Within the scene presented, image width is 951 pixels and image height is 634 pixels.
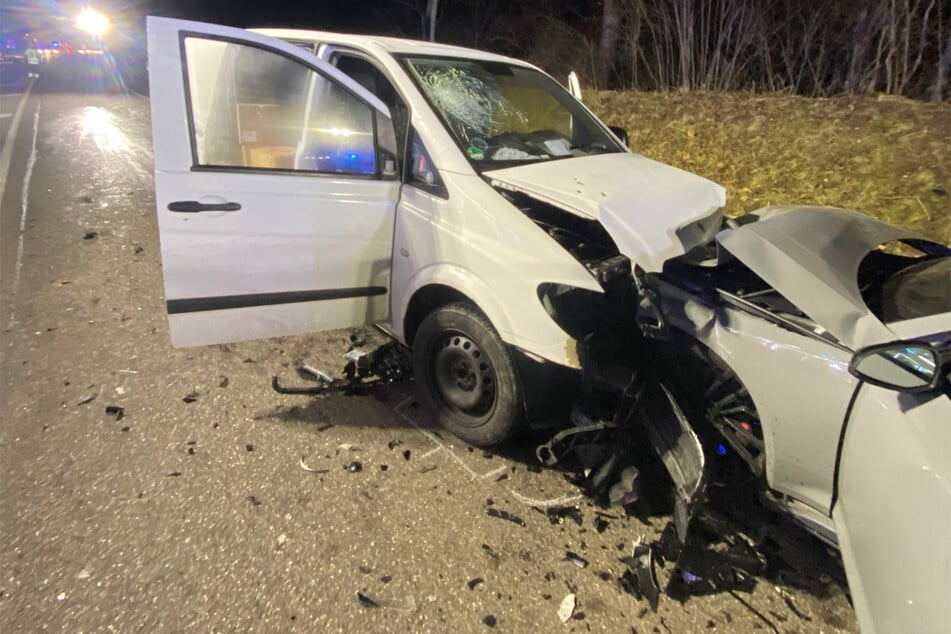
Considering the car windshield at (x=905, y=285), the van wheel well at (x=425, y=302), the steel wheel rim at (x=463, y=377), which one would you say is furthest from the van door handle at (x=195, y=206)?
the car windshield at (x=905, y=285)

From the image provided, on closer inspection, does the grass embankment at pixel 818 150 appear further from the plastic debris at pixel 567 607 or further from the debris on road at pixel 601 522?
the plastic debris at pixel 567 607

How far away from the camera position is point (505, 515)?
9.21ft

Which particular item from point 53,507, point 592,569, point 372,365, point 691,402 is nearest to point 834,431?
point 691,402

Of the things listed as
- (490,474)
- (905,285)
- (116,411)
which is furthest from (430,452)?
(905,285)

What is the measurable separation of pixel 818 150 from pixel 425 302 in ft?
17.0

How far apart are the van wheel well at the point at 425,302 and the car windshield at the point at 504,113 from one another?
662mm

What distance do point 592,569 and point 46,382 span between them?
128 inches

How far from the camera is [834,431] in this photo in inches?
85.1

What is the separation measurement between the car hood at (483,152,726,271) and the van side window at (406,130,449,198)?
257mm

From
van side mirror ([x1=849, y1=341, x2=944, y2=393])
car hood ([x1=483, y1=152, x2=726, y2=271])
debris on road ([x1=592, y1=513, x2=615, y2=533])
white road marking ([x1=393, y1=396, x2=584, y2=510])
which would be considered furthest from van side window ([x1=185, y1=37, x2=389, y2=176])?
van side mirror ([x1=849, y1=341, x2=944, y2=393])

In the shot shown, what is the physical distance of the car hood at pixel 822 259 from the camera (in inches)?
84.8

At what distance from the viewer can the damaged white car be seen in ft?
7.04

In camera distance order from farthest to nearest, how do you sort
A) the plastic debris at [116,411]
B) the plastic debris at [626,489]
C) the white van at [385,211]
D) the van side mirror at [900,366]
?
the plastic debris at [116,411] → the white van at [385,211] → the plastic debris at [626,489] → the van side mirror at [900,366]

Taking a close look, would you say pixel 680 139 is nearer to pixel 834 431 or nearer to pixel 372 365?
pixel 372 365
